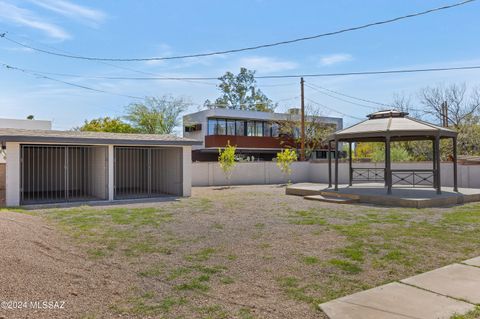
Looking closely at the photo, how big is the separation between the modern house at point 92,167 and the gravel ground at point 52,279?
7.02m

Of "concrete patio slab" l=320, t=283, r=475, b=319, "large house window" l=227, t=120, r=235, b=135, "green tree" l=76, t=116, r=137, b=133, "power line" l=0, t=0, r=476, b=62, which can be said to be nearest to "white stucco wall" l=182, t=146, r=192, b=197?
"power line" l=0, t=0, r=476, b=62

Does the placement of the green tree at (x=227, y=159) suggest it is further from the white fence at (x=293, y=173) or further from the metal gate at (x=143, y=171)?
the metal gate at (x=143, y=171)

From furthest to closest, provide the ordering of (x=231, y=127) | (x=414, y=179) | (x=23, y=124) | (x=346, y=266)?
(x=231, y=127) → (x=23, y=124) → (x=414, y=179) → (x=346, y=266)

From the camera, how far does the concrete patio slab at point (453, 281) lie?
4.09 meters

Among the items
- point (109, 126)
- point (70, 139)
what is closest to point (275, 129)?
point (109, 126)

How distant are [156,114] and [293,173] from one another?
1806 centimetres

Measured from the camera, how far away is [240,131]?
1284 inches

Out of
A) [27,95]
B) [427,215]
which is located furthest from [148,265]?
[27,95]

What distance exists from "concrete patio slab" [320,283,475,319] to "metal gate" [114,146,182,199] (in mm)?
12830

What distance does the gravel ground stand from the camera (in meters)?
3.59

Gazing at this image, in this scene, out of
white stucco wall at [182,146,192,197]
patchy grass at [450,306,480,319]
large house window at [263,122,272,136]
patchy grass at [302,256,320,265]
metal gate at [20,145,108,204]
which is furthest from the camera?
large house window at [263,122,272,136]

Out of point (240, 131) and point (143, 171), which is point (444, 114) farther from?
point (143, 171)

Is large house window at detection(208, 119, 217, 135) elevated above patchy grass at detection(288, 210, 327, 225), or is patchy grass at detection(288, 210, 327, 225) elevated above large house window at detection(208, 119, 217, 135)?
large house window at detection(208, 119, 217, 135)

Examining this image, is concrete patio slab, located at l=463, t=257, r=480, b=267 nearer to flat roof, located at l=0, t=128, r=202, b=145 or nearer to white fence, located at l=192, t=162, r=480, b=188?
flat roof, located at l=0, t=128, r=202, b=145
